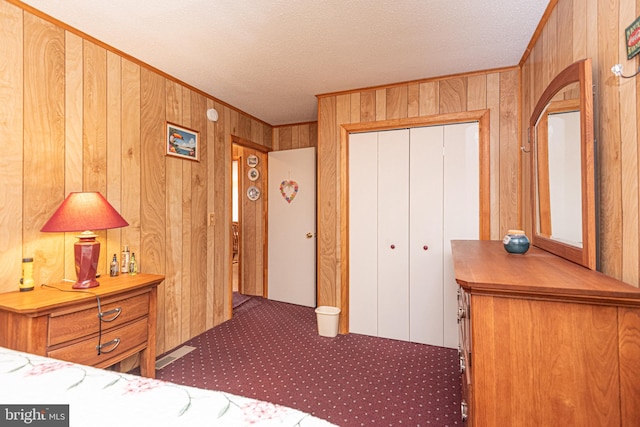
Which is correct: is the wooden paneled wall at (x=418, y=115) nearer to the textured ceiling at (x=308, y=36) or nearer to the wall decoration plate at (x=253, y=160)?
the textured ceiling at (x=308, y=36)

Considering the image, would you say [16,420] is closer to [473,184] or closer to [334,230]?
[334,230]

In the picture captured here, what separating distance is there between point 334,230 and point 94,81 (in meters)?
2.37

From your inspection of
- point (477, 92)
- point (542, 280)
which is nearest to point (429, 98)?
point (477, 92)

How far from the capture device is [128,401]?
0.74 meters

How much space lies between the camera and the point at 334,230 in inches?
129

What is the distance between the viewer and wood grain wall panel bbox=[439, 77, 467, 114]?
2793 millimetres

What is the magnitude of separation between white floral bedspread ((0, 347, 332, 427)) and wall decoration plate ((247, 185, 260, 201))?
3754 millimetres

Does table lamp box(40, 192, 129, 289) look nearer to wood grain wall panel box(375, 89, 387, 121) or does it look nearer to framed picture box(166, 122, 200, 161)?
framed picture box(166, 122, 200, 161)

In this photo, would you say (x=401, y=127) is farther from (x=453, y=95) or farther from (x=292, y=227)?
(x=292, y=227)

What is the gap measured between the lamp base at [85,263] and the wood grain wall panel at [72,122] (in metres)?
0.27

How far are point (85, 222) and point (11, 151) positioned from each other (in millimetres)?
585

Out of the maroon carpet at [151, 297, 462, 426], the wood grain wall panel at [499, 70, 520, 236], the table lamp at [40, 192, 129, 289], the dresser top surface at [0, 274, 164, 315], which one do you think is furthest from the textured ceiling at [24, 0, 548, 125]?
the maroon carpet at [151, 297, 462, 426]

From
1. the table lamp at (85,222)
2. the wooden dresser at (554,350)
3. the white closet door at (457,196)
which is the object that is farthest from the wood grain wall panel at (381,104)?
the table lamp at (85,222)

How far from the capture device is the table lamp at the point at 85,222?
5.69 ft
